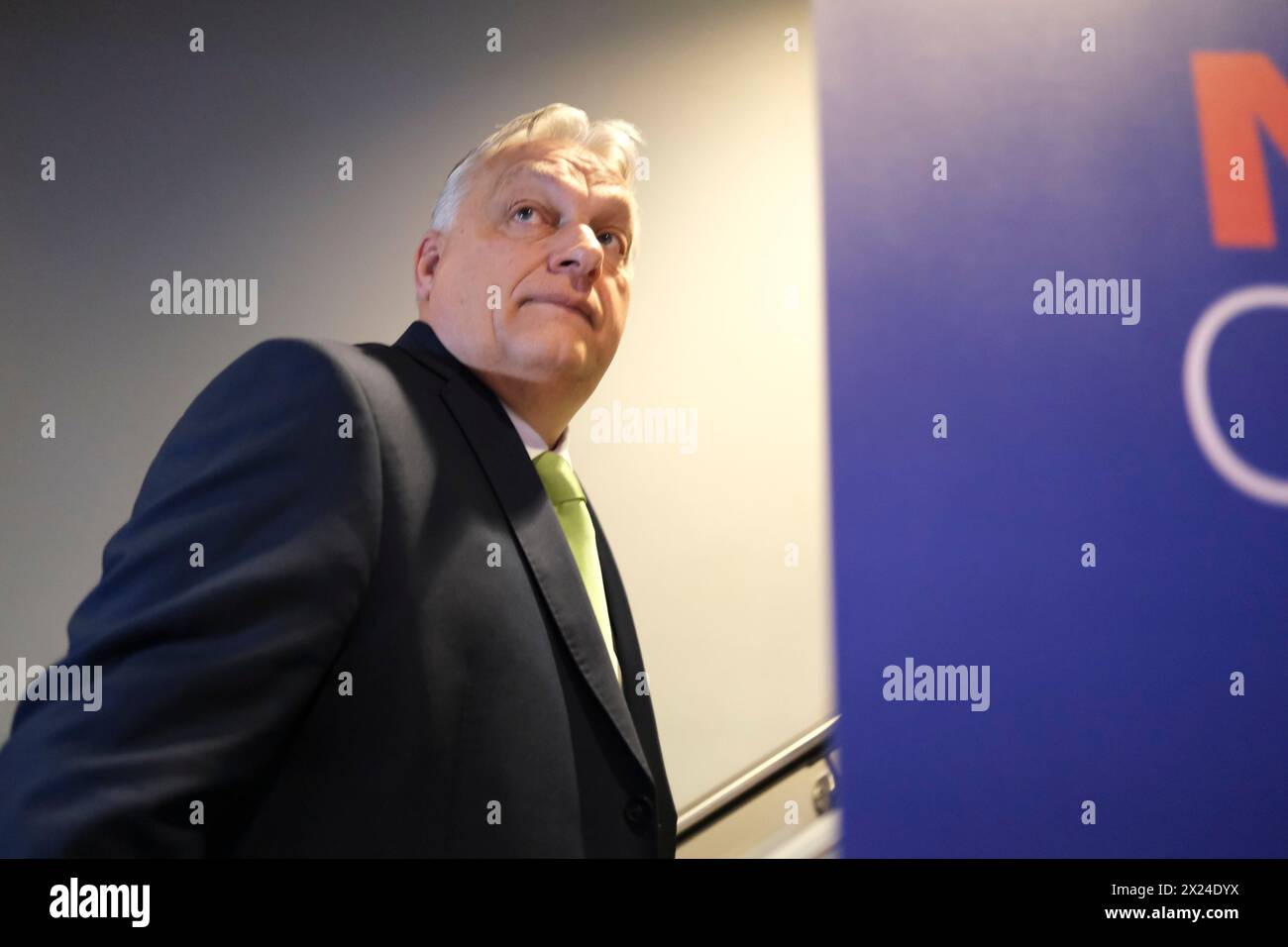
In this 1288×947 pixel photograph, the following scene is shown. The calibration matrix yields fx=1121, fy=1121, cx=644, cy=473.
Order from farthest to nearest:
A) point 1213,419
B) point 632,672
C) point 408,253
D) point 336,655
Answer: point 1213,419 < point 408,253 < point 632,672 < point 336,655

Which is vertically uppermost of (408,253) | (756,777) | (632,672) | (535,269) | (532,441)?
(408,253)

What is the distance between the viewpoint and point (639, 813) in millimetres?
1331

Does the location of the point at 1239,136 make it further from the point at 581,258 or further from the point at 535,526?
the point at 535,526

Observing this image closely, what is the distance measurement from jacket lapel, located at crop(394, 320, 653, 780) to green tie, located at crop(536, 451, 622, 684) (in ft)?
0.38

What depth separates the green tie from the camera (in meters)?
1.53

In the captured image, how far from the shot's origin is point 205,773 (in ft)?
3.53

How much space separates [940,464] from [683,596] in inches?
21.3

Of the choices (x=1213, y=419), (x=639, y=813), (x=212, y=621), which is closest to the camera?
(x=212, y=621)

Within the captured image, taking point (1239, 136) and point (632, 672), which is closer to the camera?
point (632, 672)

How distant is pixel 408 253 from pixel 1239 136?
1622 millimetres

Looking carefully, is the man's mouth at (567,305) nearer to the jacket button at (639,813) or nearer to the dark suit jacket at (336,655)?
the dark suit jacket at (336,655)

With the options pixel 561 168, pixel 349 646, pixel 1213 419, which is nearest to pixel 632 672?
pixel 349 646

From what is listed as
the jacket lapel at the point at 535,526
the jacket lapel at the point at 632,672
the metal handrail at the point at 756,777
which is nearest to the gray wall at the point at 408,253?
the metal handrail at the point at 756,777

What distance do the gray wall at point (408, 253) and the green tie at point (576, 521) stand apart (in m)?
0.48
